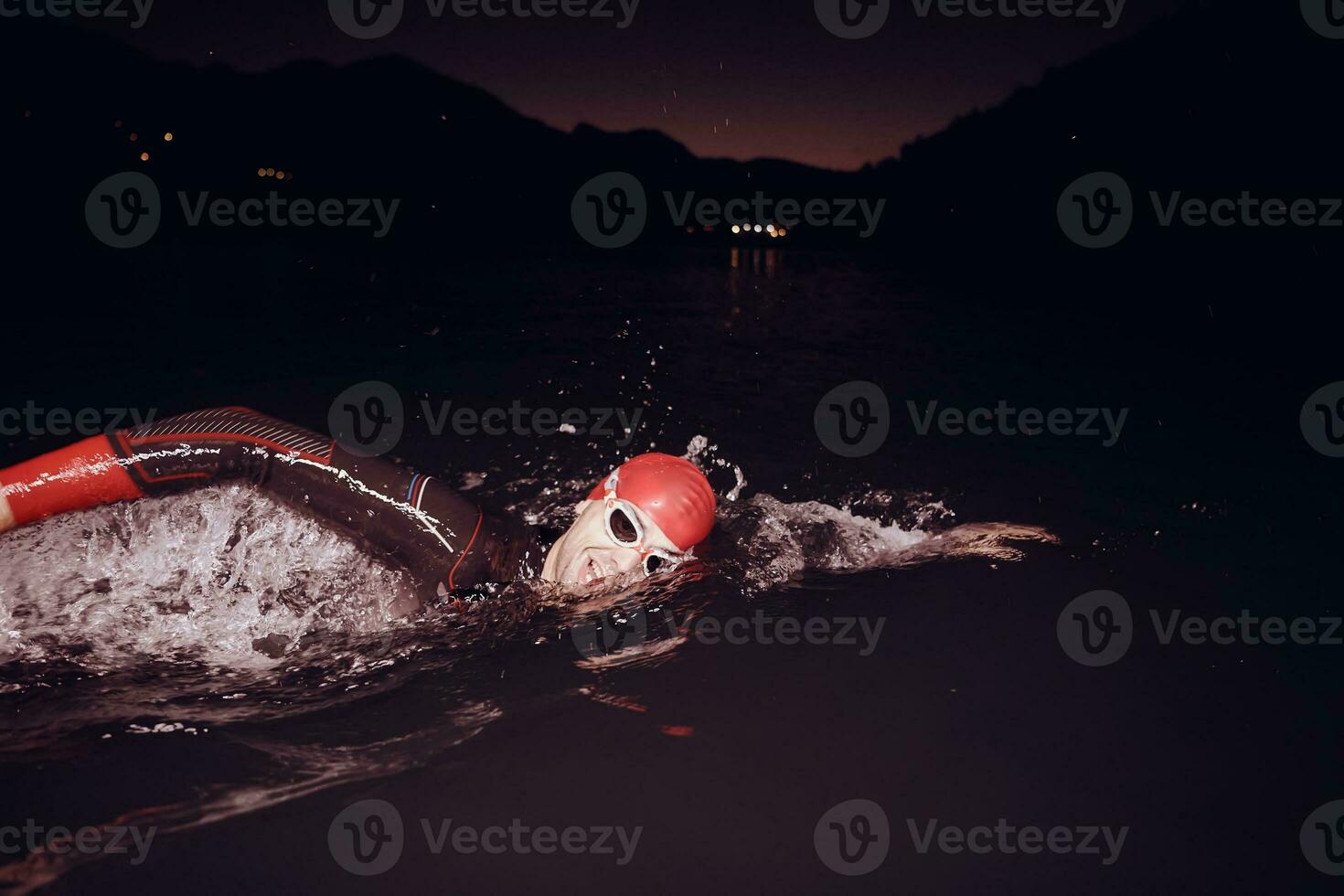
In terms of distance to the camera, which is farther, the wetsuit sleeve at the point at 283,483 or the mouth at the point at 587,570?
the mouth at the point at 587,570

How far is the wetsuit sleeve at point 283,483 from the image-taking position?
147 inches

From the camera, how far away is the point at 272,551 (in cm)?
483

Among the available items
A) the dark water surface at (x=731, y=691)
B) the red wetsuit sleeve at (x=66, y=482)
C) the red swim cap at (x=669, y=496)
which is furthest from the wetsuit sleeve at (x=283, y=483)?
the red swim cap at (x=669, y=496)

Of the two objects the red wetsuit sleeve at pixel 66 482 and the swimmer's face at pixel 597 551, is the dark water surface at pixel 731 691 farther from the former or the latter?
the red wetsuit sleeve at pixel 66 482

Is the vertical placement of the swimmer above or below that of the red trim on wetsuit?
above

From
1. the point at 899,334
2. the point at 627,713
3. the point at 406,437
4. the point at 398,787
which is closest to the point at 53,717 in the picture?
the point at 398,787

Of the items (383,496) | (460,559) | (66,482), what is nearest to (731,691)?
(460,559)

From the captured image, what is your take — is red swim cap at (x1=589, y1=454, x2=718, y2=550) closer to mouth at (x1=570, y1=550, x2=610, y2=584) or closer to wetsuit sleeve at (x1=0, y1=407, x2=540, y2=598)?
mouth at (x1=570, y1=550, x2=610, y2=584)

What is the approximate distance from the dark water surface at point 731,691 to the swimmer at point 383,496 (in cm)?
27

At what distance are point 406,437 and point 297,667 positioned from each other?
564 cm

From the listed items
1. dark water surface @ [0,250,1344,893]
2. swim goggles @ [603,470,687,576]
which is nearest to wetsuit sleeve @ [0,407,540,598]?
dark water surface @ [0,250,1344,893]

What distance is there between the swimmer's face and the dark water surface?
0.20 metres

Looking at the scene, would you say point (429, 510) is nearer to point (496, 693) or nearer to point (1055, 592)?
point (496, 693)

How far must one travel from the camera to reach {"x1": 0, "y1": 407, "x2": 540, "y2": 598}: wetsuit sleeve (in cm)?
373
